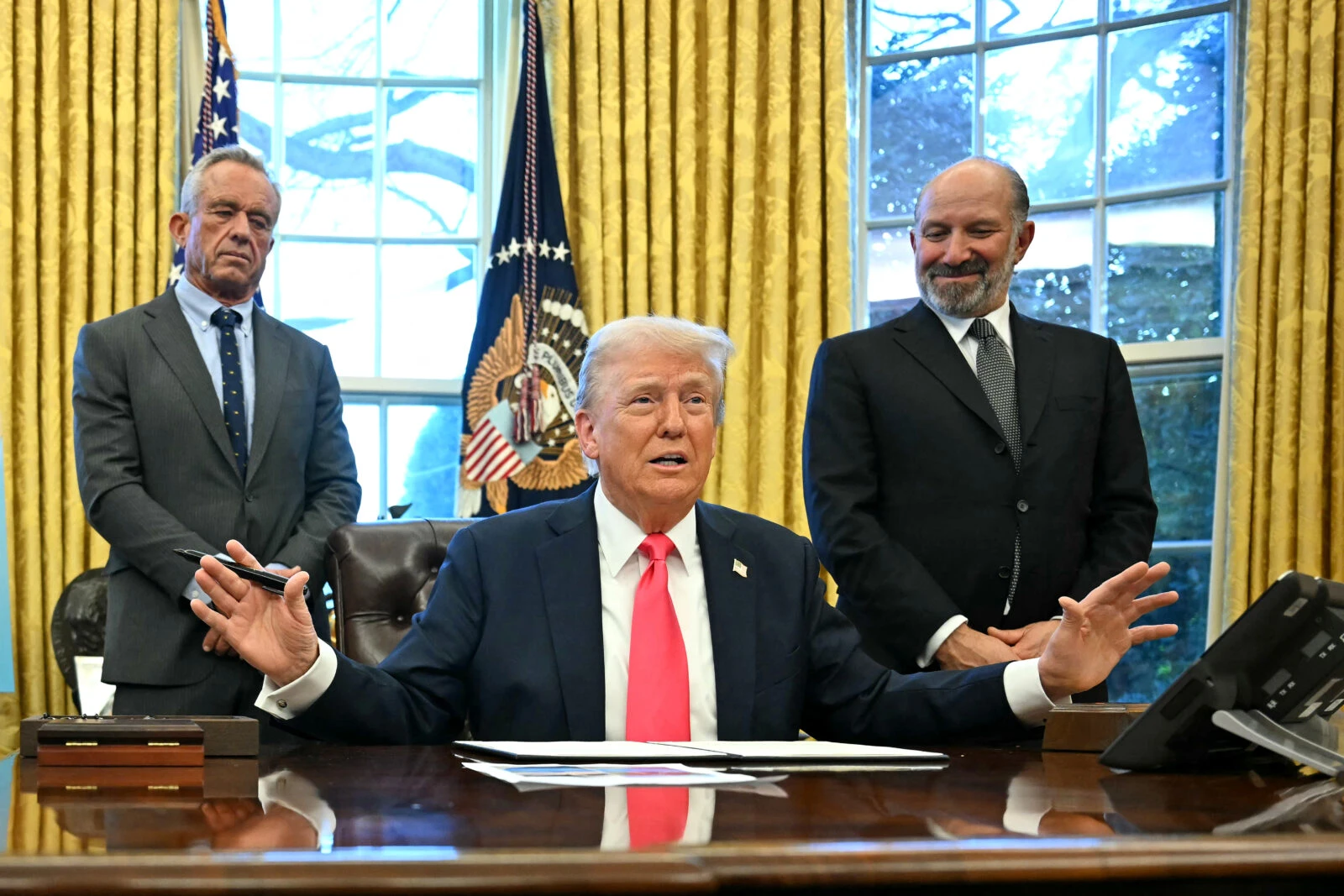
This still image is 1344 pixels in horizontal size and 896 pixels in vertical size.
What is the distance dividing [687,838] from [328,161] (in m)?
4.32

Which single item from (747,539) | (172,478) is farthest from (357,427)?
(747,539)

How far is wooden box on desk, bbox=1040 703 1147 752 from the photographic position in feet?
5.62

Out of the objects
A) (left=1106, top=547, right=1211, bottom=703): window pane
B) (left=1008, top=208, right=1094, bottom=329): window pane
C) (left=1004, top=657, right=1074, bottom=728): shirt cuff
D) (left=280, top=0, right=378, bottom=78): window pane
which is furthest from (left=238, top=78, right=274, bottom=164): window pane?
(left=1004, top=657, right=1074, bottom=728): shirt cuff

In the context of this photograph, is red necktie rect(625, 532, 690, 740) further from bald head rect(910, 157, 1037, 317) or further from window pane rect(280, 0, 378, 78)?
window pane rect(280, 0, 378, 78)

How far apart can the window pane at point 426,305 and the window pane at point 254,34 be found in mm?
770

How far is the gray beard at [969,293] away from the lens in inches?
111

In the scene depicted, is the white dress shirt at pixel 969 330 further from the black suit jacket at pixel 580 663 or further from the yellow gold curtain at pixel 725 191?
the yellow gold curtain at pixel 725 191

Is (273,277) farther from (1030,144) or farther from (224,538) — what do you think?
(1030,144)

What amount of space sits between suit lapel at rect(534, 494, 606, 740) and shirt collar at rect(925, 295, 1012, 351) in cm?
106

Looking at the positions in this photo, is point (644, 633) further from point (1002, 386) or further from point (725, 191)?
point (725, 191)

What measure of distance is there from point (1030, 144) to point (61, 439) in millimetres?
3246

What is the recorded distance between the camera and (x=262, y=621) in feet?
5.61

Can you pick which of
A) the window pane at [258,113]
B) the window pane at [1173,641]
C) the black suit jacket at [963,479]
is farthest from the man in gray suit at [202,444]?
the window pane at [1173,641]

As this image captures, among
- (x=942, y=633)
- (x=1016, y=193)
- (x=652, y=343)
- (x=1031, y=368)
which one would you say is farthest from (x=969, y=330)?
(x=652, y=343)
